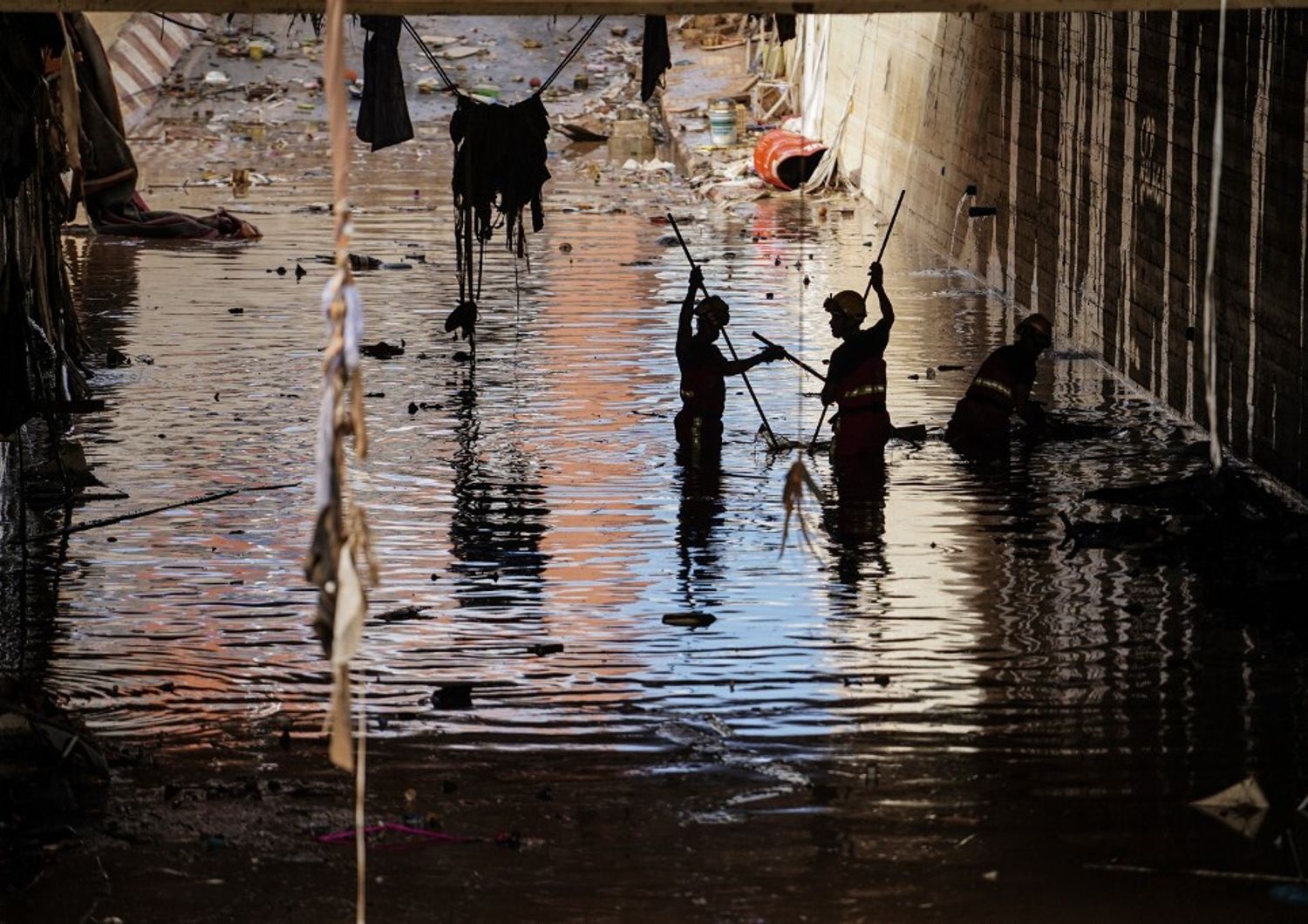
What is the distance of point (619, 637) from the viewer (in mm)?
8586

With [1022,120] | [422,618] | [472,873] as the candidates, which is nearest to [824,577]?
[422,618]

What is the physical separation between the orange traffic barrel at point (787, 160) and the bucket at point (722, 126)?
86.1 inches

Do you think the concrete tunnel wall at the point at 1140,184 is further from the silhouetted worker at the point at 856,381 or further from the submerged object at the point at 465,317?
the submerged object at the point at 465,317

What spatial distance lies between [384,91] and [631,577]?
5.08 metres

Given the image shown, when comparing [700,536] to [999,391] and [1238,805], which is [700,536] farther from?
[1238,805]

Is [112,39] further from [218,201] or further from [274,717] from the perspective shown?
[274,717]

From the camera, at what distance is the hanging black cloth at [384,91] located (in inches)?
498

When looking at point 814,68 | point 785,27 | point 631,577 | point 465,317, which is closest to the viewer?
point 631,577

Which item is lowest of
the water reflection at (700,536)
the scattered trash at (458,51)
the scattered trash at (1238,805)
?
the scattered trash at (1238,805)

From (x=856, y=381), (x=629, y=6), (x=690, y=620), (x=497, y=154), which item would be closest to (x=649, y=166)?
(x=497, y=154)

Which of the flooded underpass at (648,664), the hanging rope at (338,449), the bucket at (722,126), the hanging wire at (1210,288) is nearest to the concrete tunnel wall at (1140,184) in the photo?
the hanging wire at (1210,288)

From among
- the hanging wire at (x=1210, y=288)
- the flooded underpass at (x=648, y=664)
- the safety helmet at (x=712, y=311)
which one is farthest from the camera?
the safety helmet at (x=712, y=311)

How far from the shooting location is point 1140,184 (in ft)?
45.2

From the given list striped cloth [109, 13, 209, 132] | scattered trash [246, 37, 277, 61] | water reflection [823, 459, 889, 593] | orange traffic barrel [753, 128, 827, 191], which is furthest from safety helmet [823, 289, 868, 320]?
scattered trash [246, 37, 277, 61]
